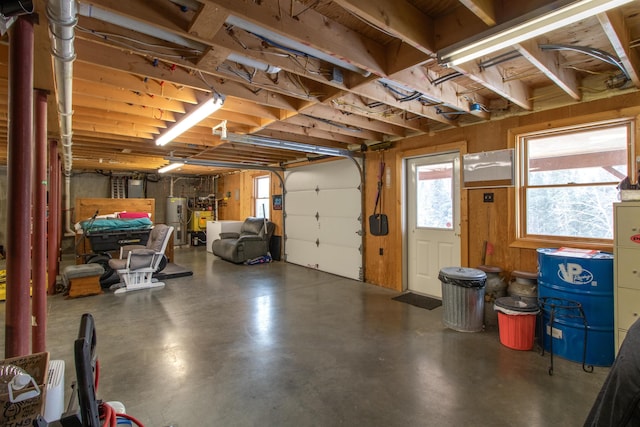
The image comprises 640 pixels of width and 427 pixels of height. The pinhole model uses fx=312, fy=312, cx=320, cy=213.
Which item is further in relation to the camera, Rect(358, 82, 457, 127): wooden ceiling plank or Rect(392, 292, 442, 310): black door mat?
Rect(392, 292, 442, 310): black door mat

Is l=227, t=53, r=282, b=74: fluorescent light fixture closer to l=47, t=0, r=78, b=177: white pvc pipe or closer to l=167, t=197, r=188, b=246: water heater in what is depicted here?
l=47, t=0, r=78, b=177: white pvc pipe

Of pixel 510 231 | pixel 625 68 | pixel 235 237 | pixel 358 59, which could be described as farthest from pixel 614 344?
pixel 235 237

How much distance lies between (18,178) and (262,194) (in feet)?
23.3

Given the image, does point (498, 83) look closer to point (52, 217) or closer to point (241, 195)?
point (52, 217)

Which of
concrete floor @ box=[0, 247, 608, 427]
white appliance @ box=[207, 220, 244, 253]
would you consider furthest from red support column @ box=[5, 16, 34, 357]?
white appliance @ box=[207, 220, 244, 253]

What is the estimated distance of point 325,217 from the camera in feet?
20.4

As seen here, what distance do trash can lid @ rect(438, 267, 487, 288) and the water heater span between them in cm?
853

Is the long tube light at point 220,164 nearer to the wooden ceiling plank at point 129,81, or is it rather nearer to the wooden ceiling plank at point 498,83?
the wooden ceiling plank at point 129,81

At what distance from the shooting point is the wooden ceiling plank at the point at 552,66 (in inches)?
83.3

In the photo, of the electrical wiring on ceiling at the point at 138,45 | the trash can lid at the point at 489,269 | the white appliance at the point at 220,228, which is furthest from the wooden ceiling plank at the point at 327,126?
the white appliance at the point at 220,228

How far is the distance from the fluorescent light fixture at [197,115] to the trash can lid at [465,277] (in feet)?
9.17

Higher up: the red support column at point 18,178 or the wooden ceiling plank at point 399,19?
the wooden ceiling plank at point 399,19

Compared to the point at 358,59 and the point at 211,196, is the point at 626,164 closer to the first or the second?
the point at 358,59

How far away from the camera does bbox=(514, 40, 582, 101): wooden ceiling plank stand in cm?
212
